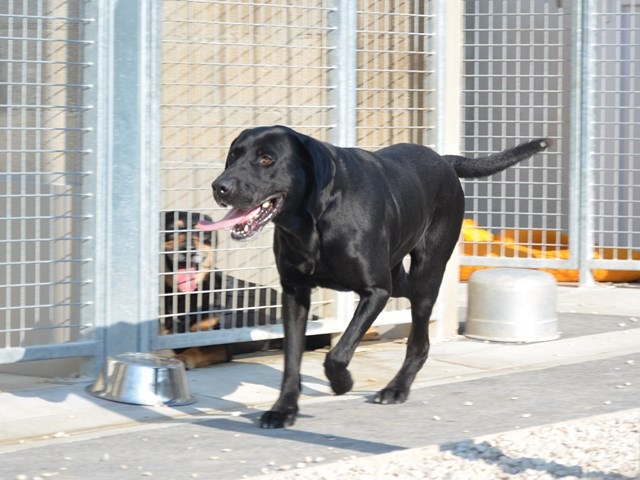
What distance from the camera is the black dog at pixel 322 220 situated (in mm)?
5617

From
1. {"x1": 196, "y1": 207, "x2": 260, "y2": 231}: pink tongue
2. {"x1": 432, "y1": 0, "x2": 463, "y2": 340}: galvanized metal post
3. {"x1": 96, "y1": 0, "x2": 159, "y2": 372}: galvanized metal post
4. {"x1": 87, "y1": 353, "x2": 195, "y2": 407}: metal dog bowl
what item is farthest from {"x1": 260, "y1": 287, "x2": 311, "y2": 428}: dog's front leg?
{"x1": 432, "y1": 0, "x2": 463, "y2": 340}: galvanized metal post

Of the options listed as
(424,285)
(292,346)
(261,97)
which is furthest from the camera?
(261,97)

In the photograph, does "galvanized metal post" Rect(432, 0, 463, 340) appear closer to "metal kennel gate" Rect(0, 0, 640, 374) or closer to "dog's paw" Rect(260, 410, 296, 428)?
"metal kennel gate" Rect(0, 0, 640, 374)

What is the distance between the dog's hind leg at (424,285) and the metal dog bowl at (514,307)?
1.46m

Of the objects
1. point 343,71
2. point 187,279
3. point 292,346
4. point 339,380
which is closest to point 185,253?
point 187,279

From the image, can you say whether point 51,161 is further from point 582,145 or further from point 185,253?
point 582,145

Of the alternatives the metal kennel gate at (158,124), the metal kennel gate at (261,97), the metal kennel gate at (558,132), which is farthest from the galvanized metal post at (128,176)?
the metal kennel gate at (558,132)

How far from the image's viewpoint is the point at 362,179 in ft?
19.7

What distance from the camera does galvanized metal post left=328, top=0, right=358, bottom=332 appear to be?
7.78 m

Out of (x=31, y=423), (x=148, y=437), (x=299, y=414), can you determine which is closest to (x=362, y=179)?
(x=299, y=414)

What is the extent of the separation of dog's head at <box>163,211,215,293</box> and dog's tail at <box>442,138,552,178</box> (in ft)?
4.97

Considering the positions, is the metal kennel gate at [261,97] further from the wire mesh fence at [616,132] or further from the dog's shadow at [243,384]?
the wire mesh fence at [616,132]

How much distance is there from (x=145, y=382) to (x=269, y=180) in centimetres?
137

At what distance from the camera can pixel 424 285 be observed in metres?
6.71
